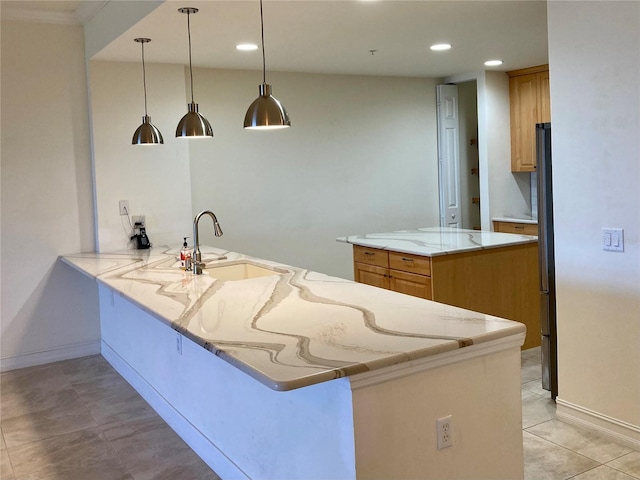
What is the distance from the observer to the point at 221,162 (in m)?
5.43

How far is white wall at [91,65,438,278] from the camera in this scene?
4.78 m

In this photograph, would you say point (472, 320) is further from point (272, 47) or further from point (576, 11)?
point (272, 47)

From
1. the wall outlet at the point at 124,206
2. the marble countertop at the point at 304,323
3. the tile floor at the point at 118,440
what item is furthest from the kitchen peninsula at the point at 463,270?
the wall outlet at the point at 124,206

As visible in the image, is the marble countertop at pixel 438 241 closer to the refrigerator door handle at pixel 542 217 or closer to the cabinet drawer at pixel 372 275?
the cabinet drawer at pixel 372 275

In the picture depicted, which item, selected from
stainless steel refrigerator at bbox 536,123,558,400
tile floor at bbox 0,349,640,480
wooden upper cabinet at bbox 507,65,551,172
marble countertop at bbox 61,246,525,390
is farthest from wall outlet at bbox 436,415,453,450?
wooden upper cabinet at bbox 507,65,551,172

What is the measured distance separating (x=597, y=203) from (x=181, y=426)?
2383mm

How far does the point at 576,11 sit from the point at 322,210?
10.9 feet

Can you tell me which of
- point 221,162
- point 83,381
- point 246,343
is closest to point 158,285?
point 246,343

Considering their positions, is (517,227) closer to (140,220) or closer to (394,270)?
(394,270)

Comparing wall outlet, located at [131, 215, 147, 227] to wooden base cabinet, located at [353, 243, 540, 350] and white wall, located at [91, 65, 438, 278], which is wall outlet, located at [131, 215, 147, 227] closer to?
white wall, located at [91, 65, 438, 278]

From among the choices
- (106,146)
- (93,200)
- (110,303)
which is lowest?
(110,303)

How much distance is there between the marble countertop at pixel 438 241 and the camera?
13.6 ft

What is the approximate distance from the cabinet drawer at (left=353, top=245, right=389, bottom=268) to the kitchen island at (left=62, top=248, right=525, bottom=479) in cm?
141

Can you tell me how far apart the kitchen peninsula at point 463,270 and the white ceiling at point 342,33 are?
4.61 feet
